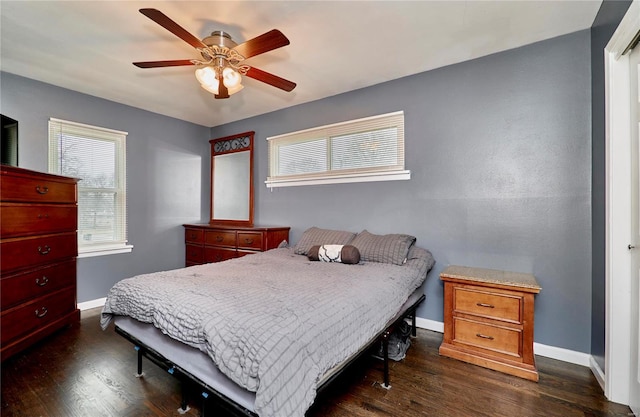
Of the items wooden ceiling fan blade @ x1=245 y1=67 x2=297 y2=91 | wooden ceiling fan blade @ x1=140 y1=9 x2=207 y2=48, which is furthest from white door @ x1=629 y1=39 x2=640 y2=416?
wooden ceiling fan blade @ x1=140 y1=9 x2=207 y2=48

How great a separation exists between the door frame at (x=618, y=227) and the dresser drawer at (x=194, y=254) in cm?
430

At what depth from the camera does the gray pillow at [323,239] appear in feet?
9.71

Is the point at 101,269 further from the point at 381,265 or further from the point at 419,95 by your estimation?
the point at 419,95

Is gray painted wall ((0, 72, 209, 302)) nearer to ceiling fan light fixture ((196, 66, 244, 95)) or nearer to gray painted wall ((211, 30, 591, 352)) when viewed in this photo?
ceiling fan light fixture ((196, 66, 244, 95))

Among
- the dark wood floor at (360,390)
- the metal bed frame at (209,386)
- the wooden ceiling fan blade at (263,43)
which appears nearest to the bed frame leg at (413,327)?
the dark wood floor at (360,390)

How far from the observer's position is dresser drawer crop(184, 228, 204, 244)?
4098mm

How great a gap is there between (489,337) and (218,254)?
3.24 m

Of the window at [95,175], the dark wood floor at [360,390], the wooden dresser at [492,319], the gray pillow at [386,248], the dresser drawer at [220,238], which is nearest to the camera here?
the dark wood floor at [360,390]

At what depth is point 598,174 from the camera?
1.97 metres

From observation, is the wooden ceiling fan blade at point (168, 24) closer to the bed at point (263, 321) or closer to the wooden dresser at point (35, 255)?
the bed at point (263, 321)

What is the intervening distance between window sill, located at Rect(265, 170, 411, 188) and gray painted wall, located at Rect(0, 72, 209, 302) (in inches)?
58.6

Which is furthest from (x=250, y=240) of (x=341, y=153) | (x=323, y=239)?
(x=341, y=153)

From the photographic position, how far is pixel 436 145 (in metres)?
2.74

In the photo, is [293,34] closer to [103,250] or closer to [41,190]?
[41,190]
